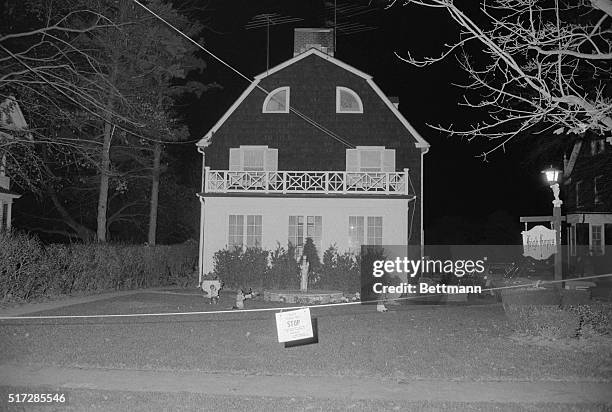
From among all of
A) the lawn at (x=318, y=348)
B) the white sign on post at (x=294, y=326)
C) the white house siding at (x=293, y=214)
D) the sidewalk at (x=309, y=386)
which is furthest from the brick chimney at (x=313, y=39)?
the sidewalk at (x=309, y=386)

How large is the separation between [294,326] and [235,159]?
15.2 metres

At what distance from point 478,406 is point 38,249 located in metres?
13.6

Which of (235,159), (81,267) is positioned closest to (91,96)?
(81,267)

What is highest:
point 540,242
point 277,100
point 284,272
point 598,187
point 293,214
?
point 277,100

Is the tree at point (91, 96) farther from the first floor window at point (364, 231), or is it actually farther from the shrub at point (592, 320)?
the shrub at point (592, 320)

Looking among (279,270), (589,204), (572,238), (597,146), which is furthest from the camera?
(572,238)

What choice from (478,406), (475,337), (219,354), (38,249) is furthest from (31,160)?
(478,406)

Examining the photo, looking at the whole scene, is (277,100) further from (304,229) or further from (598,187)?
(598,187)

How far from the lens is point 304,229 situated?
22156 mm

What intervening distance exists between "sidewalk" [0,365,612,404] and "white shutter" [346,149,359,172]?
54.1ft

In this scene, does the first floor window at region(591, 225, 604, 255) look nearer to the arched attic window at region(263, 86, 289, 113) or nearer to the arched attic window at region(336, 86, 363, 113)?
the arched attic window at region(336, 86, 363, 113)

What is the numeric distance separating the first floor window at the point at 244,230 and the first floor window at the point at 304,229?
118cm

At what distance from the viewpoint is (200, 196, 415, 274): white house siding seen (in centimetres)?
2195

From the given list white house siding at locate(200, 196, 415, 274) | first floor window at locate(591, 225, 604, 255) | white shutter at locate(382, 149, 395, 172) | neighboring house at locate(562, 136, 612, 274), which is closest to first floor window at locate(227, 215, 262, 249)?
white house siding at locate(200, 196, 415, 274)
